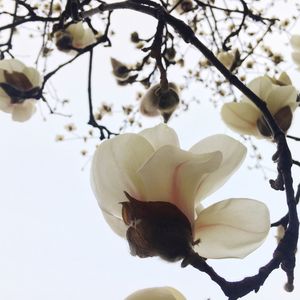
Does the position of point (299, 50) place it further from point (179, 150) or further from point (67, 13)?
point (179, 150)

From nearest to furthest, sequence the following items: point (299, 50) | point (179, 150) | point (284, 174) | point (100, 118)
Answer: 1. point (179, 150)
2. point (284, 174)
3. point (299, 50)
4. point (100, 118)

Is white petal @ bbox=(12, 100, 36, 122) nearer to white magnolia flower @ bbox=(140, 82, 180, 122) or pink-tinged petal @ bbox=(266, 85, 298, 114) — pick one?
white magnolia flower @ bbox=(140, 82, 180, 122)

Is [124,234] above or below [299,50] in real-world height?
below

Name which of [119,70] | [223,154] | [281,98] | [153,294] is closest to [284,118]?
[281,98]

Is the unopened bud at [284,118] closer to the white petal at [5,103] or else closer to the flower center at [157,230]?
the flower center at [157,230]

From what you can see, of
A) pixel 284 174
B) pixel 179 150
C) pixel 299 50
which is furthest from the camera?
pixel 299 50

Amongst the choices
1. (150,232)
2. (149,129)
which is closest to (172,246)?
(150,232)

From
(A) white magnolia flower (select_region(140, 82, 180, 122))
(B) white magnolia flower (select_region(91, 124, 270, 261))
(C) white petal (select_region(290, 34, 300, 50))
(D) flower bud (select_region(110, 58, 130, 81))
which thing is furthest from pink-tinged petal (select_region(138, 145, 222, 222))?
(D) flower bud (select_region(110, 58, 130, 81))
